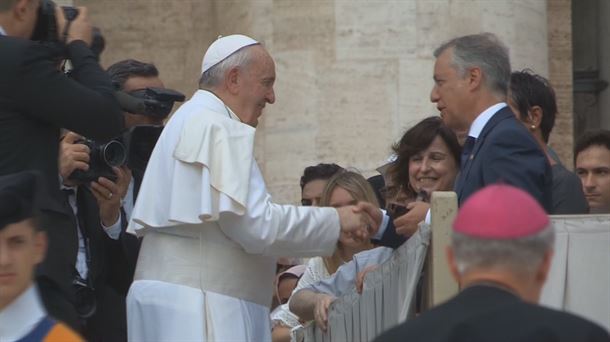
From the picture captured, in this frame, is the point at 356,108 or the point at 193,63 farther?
the point at 193,63

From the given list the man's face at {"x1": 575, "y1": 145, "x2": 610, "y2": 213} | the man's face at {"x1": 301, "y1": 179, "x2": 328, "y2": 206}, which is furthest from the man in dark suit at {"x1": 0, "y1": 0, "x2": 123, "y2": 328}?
the man's face at {"x1": 575, "y1": 145, "x2": 610, "y2": 213}

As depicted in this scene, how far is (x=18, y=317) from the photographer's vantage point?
5379 mm

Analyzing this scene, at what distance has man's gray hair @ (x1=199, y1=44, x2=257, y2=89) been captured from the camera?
738 cm

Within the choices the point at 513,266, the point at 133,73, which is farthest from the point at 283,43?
the point at 513,266

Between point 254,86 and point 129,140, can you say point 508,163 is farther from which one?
point 129,140

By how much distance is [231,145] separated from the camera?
7.20m

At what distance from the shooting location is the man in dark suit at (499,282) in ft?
14.8

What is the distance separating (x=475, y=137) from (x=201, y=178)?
1.01 meters

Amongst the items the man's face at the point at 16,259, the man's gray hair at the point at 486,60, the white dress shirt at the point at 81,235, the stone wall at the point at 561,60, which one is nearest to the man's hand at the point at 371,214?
the man's gray hair at the point at 486,60

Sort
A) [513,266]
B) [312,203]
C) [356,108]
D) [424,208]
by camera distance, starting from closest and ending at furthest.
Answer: [513,266], [424,208], [312,203], [356,108]

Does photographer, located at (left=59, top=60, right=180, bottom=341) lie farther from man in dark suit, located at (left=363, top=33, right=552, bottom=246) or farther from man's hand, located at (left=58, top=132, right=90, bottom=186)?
man in dark suit, located at (left=363, top=33, right=552, bottom=246)

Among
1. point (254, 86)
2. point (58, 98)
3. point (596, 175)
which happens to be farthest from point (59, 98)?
point (596, 175)

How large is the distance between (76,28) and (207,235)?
90 centimetres

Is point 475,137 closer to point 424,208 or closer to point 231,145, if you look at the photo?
point 424,208
